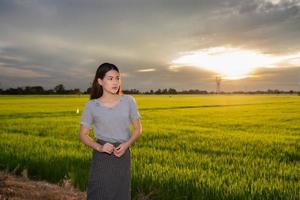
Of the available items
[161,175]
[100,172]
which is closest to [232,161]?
[161,175]

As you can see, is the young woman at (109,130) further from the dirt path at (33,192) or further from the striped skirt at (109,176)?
the dirt path at (33,192)

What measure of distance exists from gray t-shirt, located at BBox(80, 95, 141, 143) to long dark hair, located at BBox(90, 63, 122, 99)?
9cm

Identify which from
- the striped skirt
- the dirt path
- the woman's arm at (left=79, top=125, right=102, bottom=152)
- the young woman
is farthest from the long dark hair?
the dirt path

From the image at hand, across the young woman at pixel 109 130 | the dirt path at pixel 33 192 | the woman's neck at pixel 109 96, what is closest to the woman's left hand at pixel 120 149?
the young woman at pixel 109 130

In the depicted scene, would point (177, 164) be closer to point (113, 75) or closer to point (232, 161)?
point (232, 161)

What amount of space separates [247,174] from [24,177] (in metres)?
4.73

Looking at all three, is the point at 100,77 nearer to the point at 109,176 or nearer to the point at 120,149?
the point at 120,149

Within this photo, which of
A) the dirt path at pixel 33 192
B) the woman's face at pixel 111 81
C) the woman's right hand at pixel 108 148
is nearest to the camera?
the woman's right hand at pixel 108 148

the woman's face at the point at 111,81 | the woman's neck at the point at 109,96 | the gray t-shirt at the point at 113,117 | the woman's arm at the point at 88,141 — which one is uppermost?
the woman's face at the point at 111,81

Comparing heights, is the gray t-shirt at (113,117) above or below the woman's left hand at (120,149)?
above

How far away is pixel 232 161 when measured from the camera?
10617 millimetres

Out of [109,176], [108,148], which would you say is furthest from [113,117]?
[109,176]

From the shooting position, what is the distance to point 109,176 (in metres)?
4.26

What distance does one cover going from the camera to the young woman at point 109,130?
4.24m
